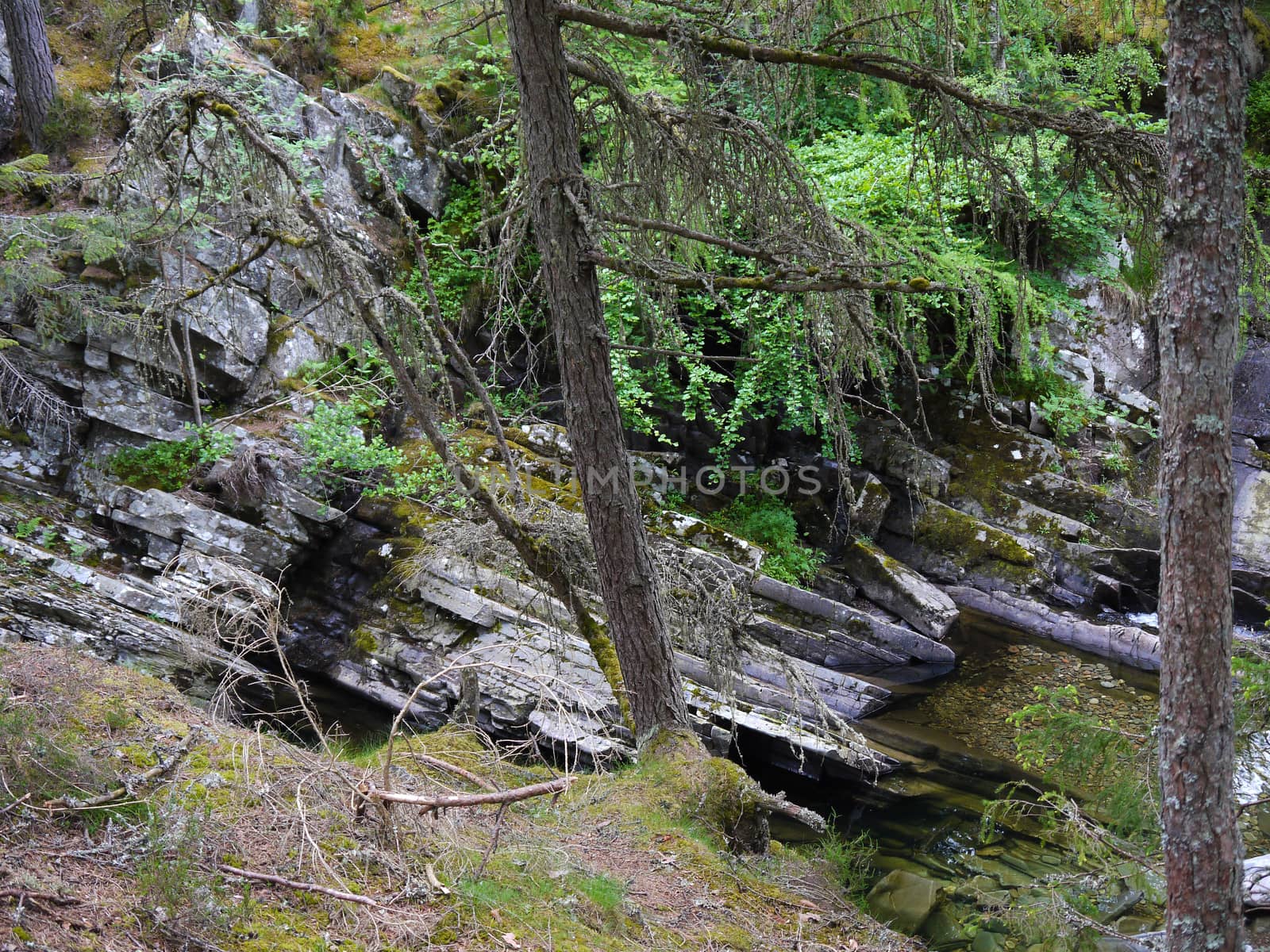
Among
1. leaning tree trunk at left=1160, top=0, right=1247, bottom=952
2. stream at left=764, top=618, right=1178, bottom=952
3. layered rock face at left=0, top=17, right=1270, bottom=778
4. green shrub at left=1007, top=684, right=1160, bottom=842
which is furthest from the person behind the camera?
layered rock face at left=0, top=17, right=1270, bottom=778

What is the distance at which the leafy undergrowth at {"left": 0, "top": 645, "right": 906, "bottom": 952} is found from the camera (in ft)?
9.51

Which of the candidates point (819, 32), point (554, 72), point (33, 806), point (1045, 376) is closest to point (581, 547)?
point (554, 72)

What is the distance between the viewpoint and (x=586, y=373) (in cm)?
531

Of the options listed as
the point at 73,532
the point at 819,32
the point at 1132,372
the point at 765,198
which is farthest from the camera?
the point at 1132,372

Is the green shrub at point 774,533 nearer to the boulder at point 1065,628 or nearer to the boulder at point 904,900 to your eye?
the boulder at point 1065,628

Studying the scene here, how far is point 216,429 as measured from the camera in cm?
916

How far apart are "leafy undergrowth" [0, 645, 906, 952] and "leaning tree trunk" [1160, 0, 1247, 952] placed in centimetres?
211

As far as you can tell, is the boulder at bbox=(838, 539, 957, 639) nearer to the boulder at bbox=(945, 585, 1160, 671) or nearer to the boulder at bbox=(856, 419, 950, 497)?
the boulder at bbox=(945, 585, 1160, 671)

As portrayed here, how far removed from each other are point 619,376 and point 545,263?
4.92 metres

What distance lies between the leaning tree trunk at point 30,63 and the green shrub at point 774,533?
34.2 ft

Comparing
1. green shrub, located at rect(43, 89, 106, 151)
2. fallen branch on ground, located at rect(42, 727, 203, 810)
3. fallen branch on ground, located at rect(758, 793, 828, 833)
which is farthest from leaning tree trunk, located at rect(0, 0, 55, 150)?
fallen branch on ground, located at rect(758, 793, 828, 833)

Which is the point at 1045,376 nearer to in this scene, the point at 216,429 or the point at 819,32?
the point at 819,32

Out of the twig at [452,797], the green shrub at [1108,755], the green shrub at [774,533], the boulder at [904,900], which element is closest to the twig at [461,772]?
the twig at [452,797]

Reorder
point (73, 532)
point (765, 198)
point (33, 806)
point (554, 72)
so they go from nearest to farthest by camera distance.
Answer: point (33, 806) → point (554, 72) → point (765, 198) → point (73, 532)
